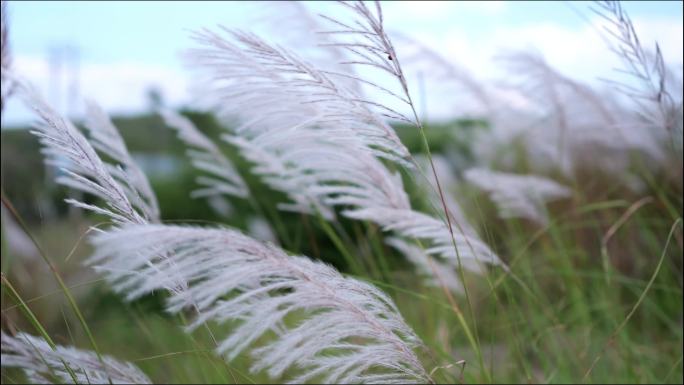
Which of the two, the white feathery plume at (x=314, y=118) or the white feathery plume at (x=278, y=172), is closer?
the white feathery plume at (x=314, y=118)

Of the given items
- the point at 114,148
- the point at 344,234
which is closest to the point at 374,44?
the point at 114,148

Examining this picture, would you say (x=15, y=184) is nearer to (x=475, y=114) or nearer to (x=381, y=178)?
(x=475, y=114)

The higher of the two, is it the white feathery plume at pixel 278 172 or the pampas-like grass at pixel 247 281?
the pampas-like grass at pixel 247 281

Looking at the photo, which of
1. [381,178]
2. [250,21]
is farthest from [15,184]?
[381,178]

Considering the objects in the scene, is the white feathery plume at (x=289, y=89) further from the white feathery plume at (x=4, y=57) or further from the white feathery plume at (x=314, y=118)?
the white feathery plume at (x=4, y=57)

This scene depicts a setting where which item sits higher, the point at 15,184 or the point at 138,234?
the point at 138,234

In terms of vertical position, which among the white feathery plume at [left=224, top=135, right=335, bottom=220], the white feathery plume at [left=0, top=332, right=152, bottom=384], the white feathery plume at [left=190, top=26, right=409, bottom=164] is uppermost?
the white feathery plume at [left=190, top=26, right=409, bottom=164]

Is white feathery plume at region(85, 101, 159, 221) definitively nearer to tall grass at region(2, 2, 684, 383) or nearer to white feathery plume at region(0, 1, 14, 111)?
tall grass at region(2, 2, 684, 383)

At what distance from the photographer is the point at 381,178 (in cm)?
180

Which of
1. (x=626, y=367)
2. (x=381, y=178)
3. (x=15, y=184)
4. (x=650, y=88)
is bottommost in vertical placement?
(x=15, y=184)

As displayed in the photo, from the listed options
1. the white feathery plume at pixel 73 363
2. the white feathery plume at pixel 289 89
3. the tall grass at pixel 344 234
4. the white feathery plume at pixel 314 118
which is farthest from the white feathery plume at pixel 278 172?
the white feathery plume at pixel 73 363

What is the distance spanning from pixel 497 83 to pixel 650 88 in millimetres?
1794

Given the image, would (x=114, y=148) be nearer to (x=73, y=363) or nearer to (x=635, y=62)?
(x=73, y=363)

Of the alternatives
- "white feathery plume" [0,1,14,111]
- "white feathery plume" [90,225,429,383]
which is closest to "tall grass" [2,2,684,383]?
"white feathery plume" [90,225,429,383]
